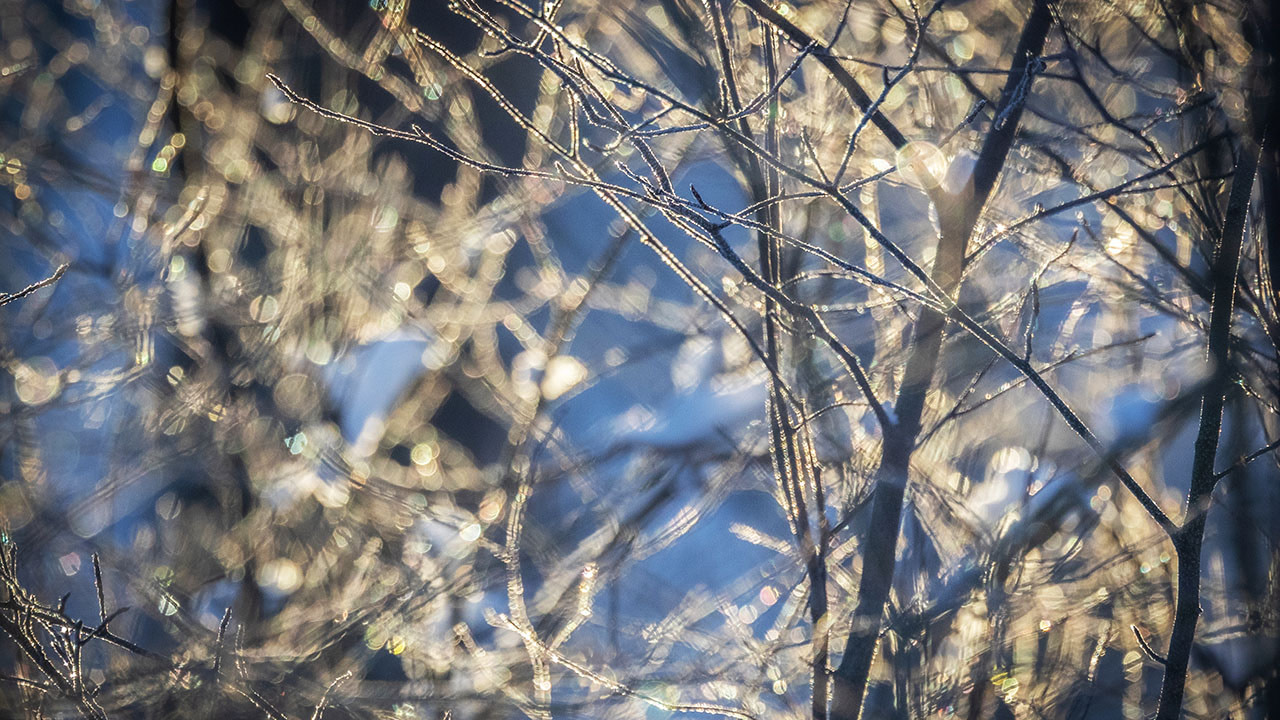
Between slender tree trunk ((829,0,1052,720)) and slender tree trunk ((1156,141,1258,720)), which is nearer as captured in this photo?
slender tree trunk ((1156,141,1258,720))

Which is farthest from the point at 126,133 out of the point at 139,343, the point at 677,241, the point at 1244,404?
the point at 1244,404

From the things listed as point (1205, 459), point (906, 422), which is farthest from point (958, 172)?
point (1205, 459)

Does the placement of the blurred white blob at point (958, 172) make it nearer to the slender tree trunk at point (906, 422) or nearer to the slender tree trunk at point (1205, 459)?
the slender tree trunk at point (906, 422)

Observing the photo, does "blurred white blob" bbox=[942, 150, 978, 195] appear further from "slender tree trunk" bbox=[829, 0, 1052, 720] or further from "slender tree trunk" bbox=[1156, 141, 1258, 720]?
"slender tree trunk" bbox=[1156, 141, 1258, 720]

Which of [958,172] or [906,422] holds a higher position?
[958,172]

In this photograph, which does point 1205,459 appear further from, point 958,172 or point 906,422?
point 958,172

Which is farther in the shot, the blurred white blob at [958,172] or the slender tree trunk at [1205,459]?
the blurred white blob at [958,172]

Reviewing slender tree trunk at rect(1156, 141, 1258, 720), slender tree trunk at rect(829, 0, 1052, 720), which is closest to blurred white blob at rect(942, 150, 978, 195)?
slender tree trunk at rect(829, 0, 1052, 720)

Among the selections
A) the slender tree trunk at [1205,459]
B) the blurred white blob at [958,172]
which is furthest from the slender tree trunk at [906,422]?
the slender tree trunk at [1205,459]

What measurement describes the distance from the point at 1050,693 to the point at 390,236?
1945 millimetres

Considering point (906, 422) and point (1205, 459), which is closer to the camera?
point (1205, 459)

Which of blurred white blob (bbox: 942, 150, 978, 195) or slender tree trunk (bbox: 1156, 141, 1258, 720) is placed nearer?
slender tree trunk (bbox: 1156, 141, 1258, 720)

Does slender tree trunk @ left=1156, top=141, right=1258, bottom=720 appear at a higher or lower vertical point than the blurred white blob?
lower

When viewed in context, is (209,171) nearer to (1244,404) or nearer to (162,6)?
(162,6)
